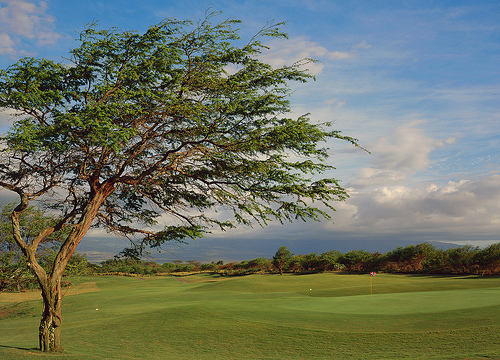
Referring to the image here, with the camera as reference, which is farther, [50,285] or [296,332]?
[296,332]

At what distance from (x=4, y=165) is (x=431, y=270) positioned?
147 ft

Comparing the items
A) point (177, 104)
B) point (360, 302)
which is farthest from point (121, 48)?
point (360, 302)

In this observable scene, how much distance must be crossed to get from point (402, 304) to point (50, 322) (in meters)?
18.4

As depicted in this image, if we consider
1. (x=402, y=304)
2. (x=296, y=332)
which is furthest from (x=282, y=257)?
(x=296, y=332)

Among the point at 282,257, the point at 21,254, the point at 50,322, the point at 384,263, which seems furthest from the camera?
the point at 282,257

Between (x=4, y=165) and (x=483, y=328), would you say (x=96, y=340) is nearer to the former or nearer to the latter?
(x=4, y=165)

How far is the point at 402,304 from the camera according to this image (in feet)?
67.3

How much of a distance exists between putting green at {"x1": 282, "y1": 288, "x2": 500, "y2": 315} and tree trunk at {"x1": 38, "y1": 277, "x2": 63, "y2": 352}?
13.5 m

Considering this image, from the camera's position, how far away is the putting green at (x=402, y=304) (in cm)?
1831

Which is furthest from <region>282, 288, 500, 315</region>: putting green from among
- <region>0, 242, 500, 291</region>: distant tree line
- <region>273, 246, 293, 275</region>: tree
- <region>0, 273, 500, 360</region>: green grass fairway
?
<region>273, 246, 293, 275</region>: tree

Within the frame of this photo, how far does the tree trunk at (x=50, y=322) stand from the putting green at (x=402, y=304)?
13500mm

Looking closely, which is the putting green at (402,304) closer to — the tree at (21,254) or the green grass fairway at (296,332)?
the green grass fairway at (296,332)

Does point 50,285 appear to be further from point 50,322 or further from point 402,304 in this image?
point 402,304

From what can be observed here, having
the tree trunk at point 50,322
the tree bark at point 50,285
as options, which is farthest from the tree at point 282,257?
the tree trunk at point 50,322
